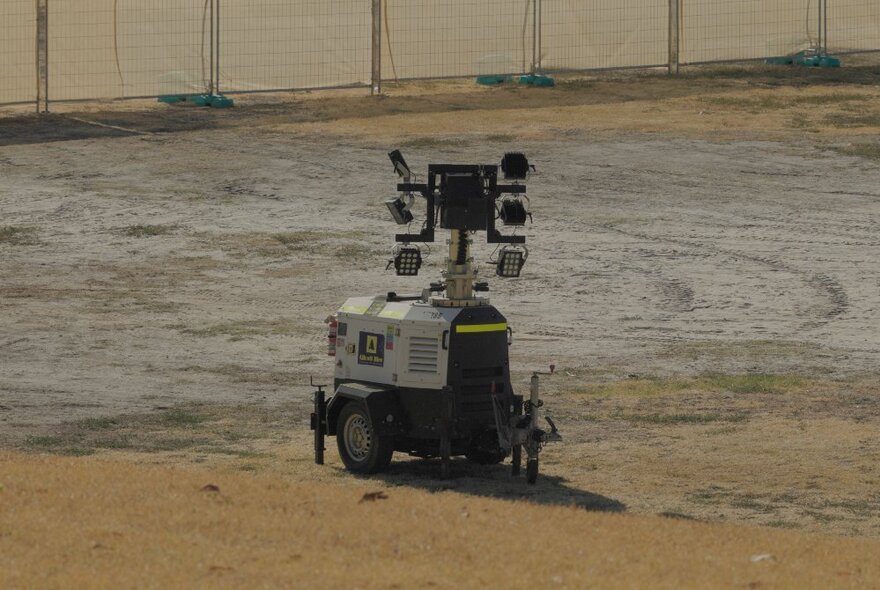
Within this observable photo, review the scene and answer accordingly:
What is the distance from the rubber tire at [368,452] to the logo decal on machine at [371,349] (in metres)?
0.50

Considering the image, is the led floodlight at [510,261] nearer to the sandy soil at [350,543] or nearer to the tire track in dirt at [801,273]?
the sandy soil at [350,543]

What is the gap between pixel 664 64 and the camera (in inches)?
1639

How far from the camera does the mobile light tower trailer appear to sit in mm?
17812

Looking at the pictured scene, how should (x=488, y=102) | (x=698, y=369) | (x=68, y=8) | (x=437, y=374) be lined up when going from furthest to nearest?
(x=488, y=102)
(x=68, y=8)
(x=698, y=369)
(x=437, y=374)

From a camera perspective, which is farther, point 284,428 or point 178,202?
point 178,202

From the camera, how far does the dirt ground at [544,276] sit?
776 inches

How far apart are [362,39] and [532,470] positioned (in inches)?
906

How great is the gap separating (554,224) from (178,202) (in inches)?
288

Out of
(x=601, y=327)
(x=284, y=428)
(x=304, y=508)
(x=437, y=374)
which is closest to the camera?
(x=304, y=508)

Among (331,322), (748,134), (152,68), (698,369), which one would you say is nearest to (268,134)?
(152,68)

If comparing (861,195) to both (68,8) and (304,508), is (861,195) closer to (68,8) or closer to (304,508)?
(68,8)

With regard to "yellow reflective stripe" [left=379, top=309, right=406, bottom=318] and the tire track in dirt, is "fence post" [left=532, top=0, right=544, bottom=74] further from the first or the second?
"yellow reflective stripe" [left=379, top=309, right=406, bottom=318]

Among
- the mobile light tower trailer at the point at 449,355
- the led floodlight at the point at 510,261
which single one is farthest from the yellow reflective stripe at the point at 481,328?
the led floodlight at the point at 510,261

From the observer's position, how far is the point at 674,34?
135 feet
